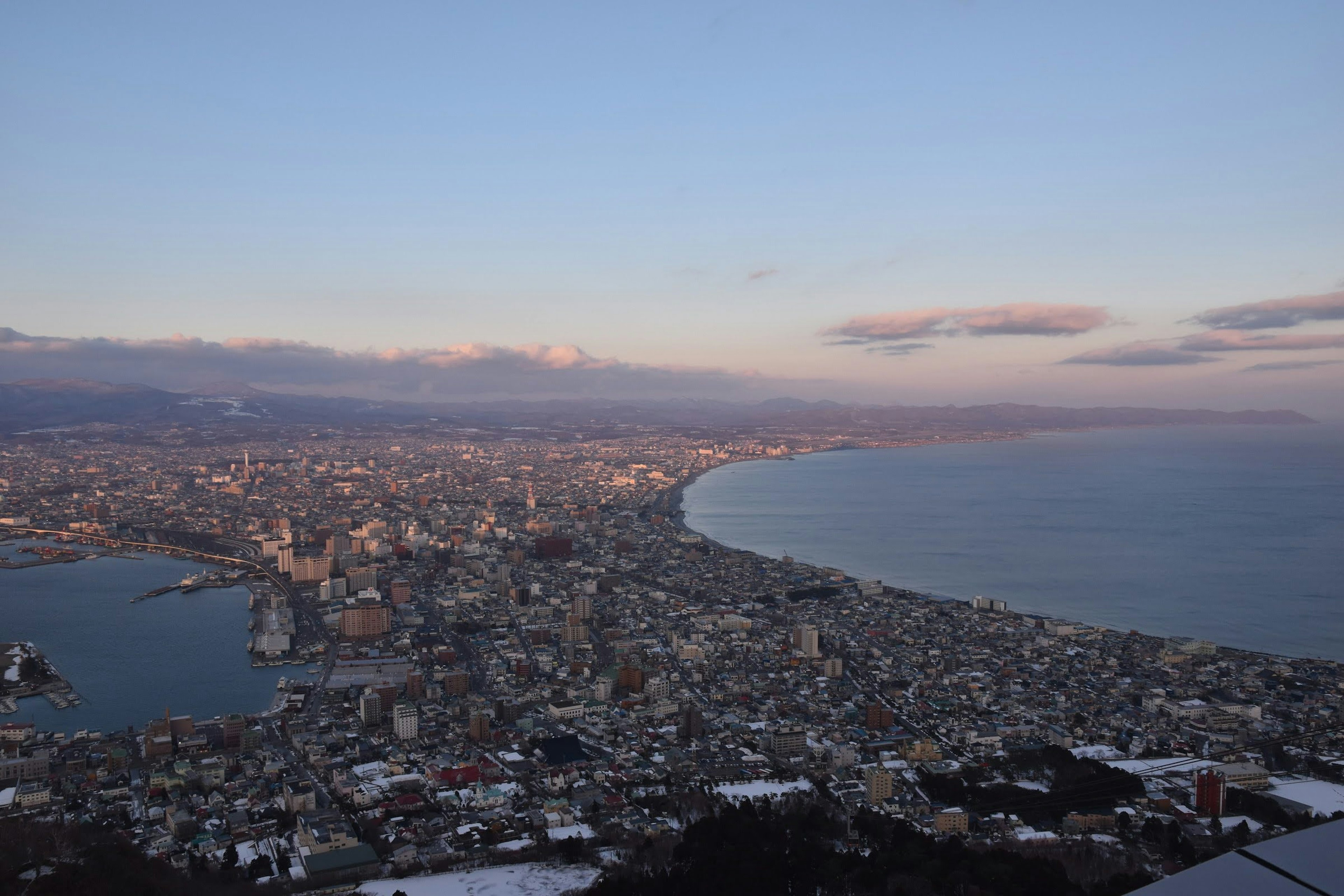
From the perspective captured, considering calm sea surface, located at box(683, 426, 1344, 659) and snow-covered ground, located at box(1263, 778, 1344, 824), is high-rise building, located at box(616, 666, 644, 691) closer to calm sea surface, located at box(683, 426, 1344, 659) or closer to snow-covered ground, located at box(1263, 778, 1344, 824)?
snow-covered ground, located at box(1263, 778, 1344, 824)

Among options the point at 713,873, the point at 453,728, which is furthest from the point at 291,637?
the point at 713,873

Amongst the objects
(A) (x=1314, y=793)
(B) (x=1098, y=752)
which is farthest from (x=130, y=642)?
(A) (x=1314, y=793)

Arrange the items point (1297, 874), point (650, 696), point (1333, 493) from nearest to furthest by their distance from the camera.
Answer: point (1297, 874) < point (650, 696) < point (1333, 493)

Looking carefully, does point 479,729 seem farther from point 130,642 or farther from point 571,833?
point 130,642

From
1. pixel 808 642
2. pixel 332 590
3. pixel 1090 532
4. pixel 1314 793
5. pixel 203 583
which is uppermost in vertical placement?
pixel 1090 532

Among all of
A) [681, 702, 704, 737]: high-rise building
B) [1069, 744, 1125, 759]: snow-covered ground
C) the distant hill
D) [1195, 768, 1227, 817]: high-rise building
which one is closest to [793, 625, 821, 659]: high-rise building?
[681, 702, 704, 737]: high-rise building

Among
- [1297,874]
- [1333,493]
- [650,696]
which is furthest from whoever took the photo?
[1333,493]

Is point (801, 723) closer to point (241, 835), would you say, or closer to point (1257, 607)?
point (241, 835)

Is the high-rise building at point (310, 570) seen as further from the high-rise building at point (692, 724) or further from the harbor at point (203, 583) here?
the high-rise building at point (692, 724)
